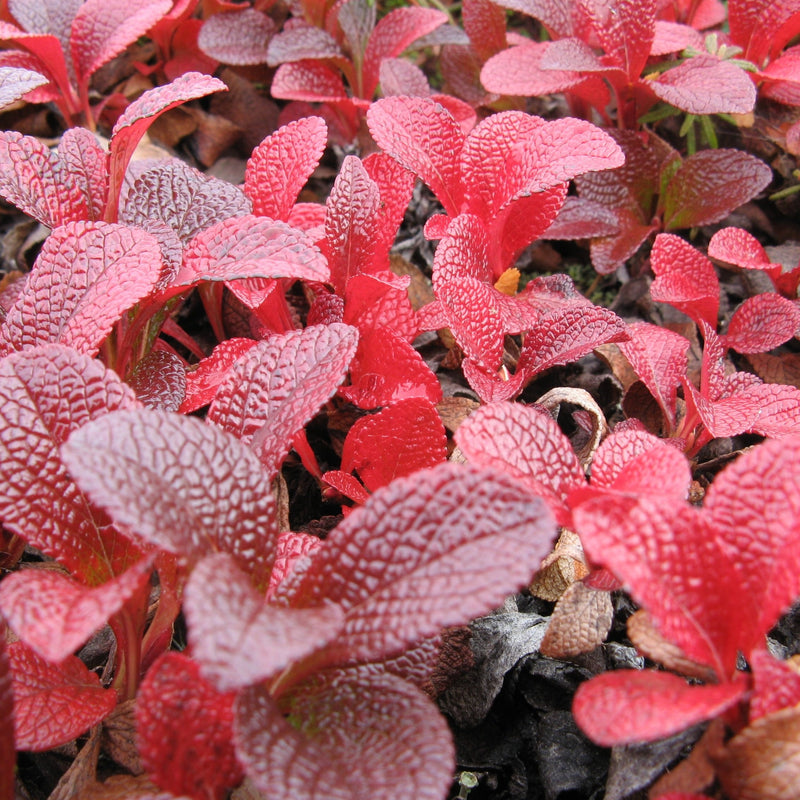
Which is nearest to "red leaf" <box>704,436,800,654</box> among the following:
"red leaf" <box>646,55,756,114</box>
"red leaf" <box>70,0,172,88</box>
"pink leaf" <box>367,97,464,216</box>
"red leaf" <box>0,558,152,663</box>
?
"red leaf" <box>0,558,152,663</box>

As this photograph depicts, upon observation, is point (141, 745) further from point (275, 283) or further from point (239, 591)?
point (275, 283)

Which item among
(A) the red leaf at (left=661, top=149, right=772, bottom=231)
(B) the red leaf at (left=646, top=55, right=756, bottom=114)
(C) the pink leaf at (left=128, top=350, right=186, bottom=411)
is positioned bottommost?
(C) the pink leaf at (left=128, top=350, right=186, bottom=411)

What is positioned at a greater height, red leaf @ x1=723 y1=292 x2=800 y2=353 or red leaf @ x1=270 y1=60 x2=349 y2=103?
red leaf @ x1=270 y1=60 x2=349 y2=103

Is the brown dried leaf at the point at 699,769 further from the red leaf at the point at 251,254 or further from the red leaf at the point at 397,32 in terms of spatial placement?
the red leaf at the point at 397,32

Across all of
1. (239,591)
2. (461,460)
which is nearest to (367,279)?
(461,460)

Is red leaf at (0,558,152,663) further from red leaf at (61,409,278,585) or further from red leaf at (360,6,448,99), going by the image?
red leaf at (360,6,448,99)

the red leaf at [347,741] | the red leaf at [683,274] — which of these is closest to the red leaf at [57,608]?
the red leaf at [347,741]

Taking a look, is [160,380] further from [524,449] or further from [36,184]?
[524,449]

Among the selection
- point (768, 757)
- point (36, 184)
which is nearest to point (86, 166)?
point (36, 184)
